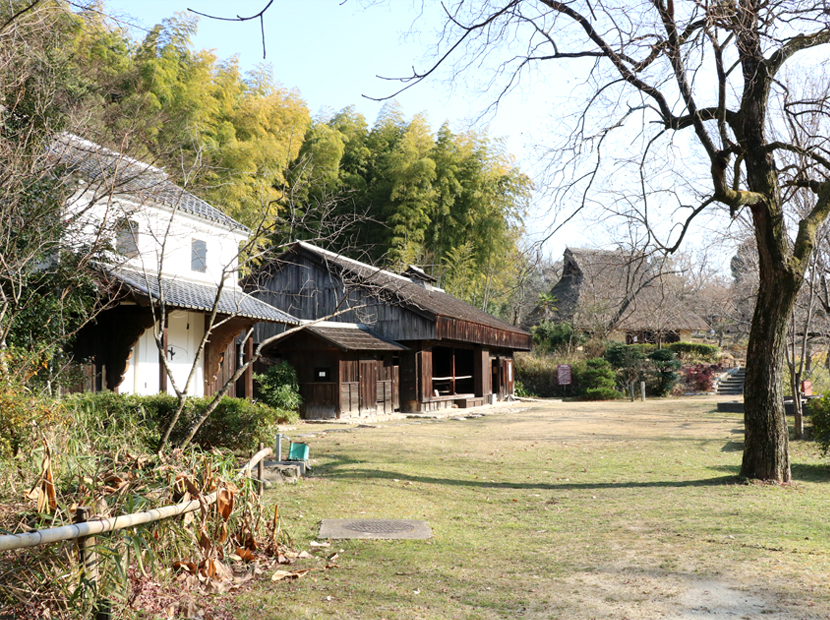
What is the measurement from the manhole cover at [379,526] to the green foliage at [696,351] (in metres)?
36.2

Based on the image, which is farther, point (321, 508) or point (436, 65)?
point (321, 508)

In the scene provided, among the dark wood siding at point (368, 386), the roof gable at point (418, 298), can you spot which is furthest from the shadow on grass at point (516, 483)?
the dark wood siding at point (368, 386)

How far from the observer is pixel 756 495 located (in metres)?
8.51

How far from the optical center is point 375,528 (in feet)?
22.3

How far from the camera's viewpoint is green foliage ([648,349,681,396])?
34.6m

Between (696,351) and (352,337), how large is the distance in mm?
26947

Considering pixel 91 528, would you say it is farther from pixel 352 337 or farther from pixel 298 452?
pixel 352 337

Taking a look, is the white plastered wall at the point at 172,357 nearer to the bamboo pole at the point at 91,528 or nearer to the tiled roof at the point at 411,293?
the tiled roof at the point at 411,293

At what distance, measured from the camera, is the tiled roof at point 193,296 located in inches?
492

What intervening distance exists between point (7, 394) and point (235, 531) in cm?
265

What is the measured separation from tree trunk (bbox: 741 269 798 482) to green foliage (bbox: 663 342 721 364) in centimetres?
3224

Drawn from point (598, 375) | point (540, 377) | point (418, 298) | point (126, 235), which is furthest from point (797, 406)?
point (540, 377)

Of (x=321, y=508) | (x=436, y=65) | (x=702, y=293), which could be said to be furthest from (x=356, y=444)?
(x=702, y=293)

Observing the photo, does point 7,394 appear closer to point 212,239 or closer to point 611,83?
point 611,83
